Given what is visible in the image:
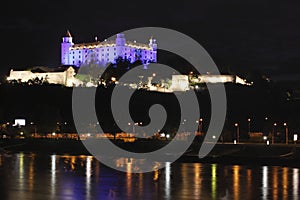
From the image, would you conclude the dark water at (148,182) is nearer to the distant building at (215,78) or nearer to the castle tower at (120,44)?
the distant building at (215,78)

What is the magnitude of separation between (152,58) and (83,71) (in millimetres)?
31278

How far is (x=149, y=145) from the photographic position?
43.8m

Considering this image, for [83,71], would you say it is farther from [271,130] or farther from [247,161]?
[247,161]

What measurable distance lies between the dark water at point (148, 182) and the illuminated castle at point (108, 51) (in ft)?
384

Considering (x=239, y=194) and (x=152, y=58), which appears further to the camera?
(x=152, y=58)

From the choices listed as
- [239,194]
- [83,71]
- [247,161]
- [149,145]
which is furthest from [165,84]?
[239,194]

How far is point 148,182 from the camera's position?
2103 cm

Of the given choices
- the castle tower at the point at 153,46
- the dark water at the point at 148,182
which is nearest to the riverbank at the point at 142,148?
the dark water at the point at 148,182

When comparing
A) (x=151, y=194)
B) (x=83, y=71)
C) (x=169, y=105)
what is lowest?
(x=151, y=194)

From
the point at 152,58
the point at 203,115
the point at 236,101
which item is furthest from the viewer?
the point at 152,58

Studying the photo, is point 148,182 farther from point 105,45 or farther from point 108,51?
point 105,45

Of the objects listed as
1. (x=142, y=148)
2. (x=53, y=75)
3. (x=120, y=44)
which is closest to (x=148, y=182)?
(x=142, y=148)

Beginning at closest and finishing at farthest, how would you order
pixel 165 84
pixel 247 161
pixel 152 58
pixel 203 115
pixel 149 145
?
pixel 247 161 < pixel 149 145 < pixel 203 115 < pixel 165 84 < pixel 152 58

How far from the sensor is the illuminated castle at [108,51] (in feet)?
493
